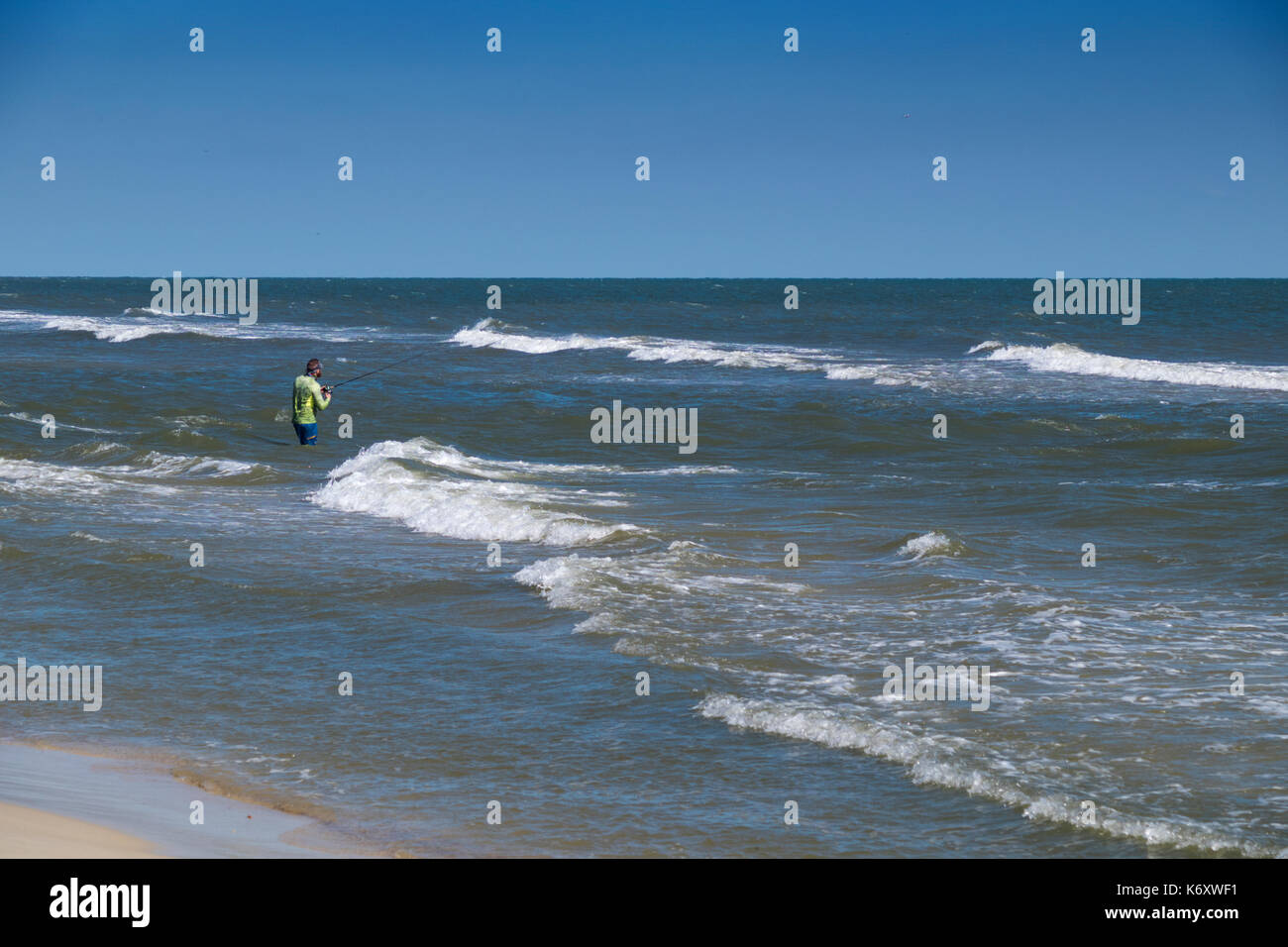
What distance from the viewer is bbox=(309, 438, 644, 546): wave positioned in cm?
1339

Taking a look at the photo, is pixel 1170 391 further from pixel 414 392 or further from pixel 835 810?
pixel 835 810

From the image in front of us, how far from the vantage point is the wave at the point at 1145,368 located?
104 ft

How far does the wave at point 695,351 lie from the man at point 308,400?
51.4ft

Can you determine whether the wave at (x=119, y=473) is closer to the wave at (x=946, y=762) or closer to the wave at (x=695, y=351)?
the wave at (x=946, y=762)

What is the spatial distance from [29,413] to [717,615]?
1867cm

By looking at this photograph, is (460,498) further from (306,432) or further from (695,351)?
(695,351)

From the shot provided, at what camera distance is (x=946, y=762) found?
21.6ft

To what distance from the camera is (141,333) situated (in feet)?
164

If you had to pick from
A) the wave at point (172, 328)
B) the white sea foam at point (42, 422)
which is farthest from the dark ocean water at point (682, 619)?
the wave at point (172, 328)

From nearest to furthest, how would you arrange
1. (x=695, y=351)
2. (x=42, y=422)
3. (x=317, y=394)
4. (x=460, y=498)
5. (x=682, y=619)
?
(x=682, y=619)
(x=460, y=498)
(x=317, y=394)
(x=42, y=422)
(x=695, y=351)

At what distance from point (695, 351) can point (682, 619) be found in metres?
33.6

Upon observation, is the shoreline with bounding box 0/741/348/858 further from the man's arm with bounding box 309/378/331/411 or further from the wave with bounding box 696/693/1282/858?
the man's arm with bounding box 309/378/331/411

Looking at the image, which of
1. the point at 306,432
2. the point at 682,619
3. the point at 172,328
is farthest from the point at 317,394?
the point at 172,328
